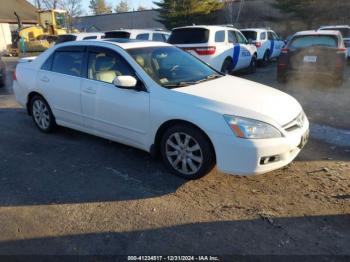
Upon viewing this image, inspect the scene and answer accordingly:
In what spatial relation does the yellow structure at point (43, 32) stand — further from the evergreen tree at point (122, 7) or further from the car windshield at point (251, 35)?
the evergreen tree at point (122, 7)

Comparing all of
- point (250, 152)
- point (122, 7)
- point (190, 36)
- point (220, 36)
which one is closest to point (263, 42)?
point (220, 36)

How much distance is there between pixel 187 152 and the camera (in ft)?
13.7

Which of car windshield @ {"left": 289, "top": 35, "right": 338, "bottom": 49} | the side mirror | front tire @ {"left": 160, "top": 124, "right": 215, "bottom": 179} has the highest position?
car windshield @ {"left": 289, "top": 35, "right": 338, "bottom": 49}

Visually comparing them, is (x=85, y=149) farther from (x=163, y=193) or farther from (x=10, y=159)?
(x=163, y=193)

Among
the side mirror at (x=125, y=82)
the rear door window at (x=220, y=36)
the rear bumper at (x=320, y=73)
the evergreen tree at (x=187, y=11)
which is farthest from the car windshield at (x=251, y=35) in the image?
the evergreen tree at (x=187, y=11)

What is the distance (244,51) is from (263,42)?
386cm

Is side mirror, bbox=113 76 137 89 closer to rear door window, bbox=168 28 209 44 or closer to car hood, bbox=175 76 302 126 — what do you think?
car hood, bbox=175 76 302 126

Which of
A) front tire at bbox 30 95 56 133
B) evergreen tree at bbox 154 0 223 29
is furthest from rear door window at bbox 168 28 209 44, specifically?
evergreen tree at bbox 154 0 223 29

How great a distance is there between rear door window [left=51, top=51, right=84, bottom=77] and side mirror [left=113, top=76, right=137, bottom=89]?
1106mm

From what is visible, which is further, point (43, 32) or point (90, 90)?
point (43, 32)

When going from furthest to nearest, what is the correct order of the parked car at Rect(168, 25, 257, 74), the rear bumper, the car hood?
1. the parked car at Rect(168, 25, 257, 74)
2. the rear bumper
3. the car hood

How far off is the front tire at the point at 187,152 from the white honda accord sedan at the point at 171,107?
12 mm

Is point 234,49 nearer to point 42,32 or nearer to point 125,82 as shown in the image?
point 125,82

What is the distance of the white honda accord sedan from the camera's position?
3.79 m
